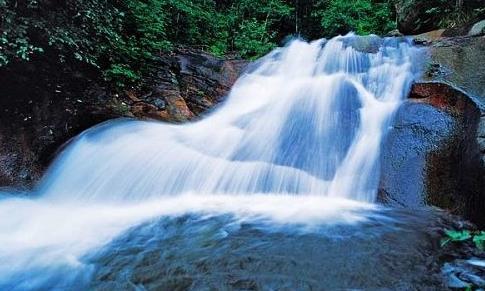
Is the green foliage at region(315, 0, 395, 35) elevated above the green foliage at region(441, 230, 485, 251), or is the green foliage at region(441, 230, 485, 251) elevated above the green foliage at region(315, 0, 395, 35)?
the green foliage at region(315, 0, 395, 35)

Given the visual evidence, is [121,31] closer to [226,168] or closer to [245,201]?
[226,168]

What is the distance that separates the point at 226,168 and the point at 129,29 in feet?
11.8

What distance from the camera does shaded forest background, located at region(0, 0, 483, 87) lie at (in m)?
5.15

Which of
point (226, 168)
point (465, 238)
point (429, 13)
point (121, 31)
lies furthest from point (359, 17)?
point (465, 238)

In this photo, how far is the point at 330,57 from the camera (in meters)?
7.95

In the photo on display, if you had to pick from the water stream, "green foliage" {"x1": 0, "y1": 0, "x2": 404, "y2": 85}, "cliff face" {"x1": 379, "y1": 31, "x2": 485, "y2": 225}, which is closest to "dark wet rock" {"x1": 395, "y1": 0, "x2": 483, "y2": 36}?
the water stream

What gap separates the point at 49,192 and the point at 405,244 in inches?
172

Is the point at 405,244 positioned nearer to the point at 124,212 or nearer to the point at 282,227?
the point at 282,227

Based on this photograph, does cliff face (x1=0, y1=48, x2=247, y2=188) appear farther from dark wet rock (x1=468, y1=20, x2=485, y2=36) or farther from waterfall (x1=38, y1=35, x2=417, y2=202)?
dark wet rock (x1=468, y1=20, x2=485, y2=36)

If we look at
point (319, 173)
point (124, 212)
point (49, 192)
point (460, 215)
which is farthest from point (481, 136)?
point (49, 192)

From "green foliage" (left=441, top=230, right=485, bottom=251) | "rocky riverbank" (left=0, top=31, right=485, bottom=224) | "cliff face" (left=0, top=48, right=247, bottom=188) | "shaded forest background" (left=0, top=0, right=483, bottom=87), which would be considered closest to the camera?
"green foliage" (left=441, top=230, right=485, bottom=251)

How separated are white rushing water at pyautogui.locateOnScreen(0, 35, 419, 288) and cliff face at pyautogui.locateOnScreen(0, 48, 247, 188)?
294mm

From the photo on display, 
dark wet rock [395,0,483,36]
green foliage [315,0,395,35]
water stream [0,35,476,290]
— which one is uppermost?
green foliage [315,0,395,35]

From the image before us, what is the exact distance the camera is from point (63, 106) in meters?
5.82
